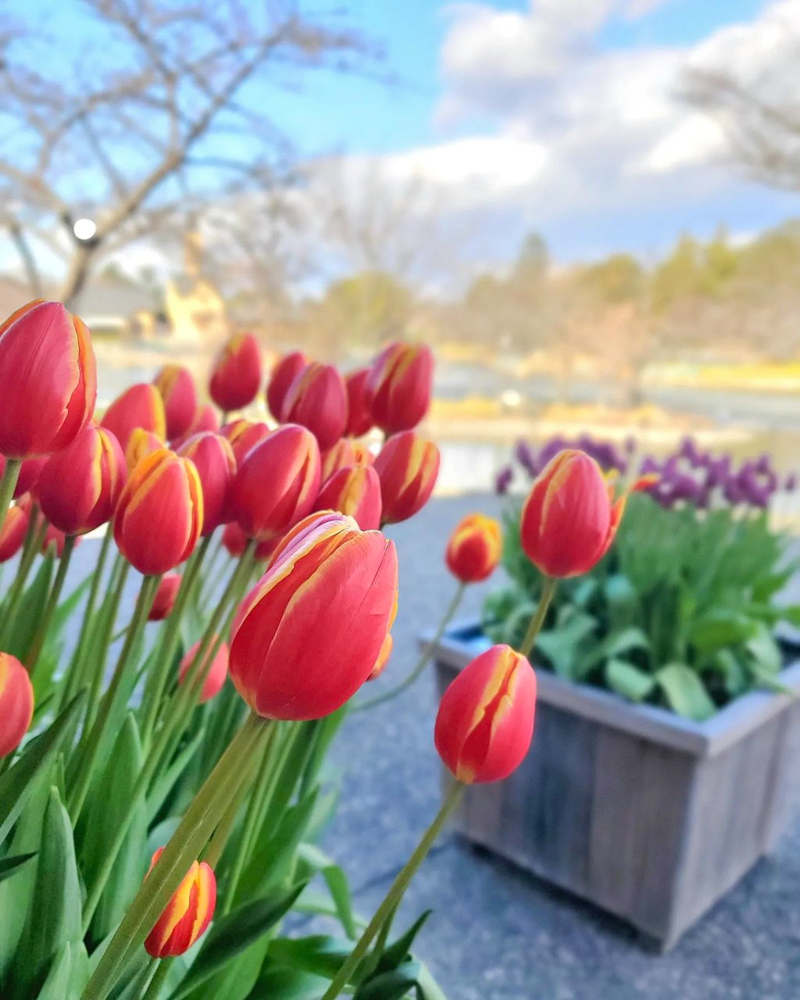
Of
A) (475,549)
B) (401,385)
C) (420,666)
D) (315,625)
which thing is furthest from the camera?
(420,666)

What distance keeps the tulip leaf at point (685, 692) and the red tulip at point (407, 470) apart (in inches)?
27.3

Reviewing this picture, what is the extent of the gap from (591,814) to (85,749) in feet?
2.54

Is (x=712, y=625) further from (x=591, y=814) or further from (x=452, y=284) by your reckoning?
(x=452, y=284)

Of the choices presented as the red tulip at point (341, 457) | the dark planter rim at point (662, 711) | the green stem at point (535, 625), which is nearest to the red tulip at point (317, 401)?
the red tulip at point (341, 457)

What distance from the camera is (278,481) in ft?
0.89

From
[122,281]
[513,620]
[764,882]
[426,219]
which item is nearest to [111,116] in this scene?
[122,281]

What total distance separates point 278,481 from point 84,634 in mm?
118

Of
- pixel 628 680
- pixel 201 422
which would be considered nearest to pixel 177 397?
pixel 201 422

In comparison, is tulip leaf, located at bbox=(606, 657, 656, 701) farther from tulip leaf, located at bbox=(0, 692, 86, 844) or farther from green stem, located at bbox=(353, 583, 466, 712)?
tulip leaf, located at bbox=(0, 692, 86, 844)

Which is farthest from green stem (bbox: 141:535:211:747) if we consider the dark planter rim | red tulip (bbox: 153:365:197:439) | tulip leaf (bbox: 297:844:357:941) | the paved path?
the dark planter rim

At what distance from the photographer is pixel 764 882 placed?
109 centimetres

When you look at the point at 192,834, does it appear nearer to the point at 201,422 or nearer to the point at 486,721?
the point at 486,721

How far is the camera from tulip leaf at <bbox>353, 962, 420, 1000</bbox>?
0.99ft

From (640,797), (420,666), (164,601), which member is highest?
(164,601)
